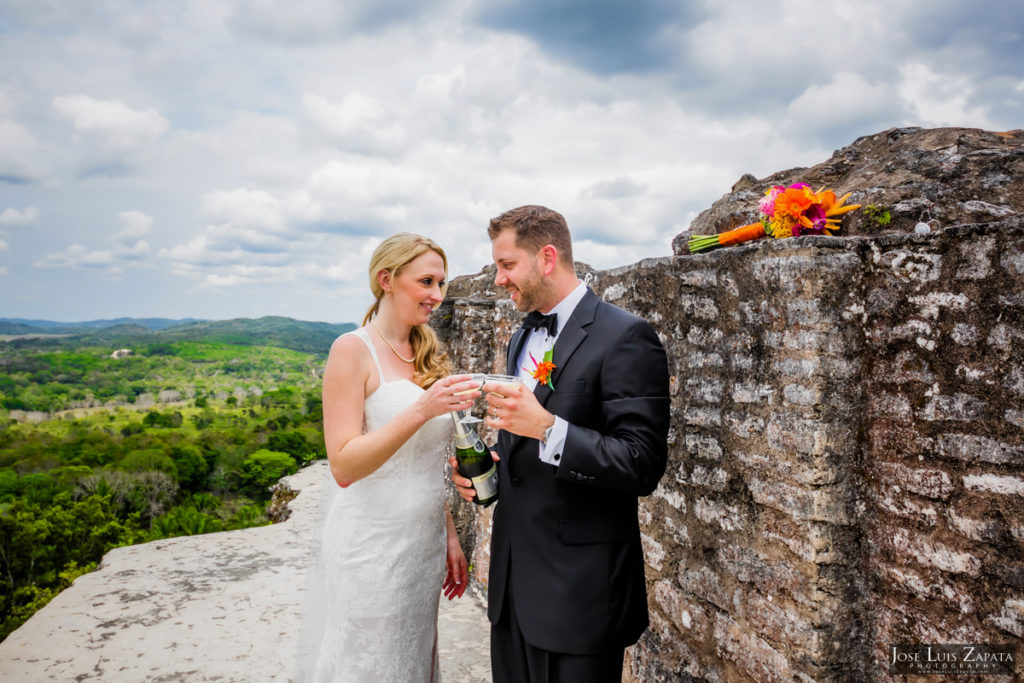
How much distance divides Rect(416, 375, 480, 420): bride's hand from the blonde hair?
1.60 ft

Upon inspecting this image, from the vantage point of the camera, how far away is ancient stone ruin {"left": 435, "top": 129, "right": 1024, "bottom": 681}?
5.57ft

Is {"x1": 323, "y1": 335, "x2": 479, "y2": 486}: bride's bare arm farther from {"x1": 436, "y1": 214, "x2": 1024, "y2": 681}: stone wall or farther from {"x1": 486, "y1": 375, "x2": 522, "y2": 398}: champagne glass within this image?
{"x1": 436, "y1": 214, "x2": 1024, "y2": 681}: stone wall

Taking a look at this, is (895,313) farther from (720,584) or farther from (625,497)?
(720,584)

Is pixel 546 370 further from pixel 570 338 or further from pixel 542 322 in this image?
pixel 542 322

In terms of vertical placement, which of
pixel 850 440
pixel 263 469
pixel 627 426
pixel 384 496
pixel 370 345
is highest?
pixel 370 345

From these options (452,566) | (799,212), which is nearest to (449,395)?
(452,566)

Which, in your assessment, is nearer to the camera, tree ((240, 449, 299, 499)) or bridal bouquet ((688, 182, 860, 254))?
bridal bouquet ((688, 182, 860, 254))

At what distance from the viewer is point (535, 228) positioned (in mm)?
2104

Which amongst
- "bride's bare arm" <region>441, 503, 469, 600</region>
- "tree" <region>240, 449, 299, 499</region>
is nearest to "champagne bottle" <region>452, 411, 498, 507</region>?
"bride's bare arm" <region>441, 503, 469, 600</region>

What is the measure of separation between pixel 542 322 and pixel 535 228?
34 centimetres

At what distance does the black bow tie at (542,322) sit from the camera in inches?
83.6

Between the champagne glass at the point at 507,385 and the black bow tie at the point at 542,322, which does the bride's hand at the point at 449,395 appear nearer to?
the champagne glass at the point at 507,385

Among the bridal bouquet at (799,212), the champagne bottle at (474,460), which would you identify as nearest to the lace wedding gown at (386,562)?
the champagne bottle at (474,460)

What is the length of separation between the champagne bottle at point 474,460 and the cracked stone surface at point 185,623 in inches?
81.8
